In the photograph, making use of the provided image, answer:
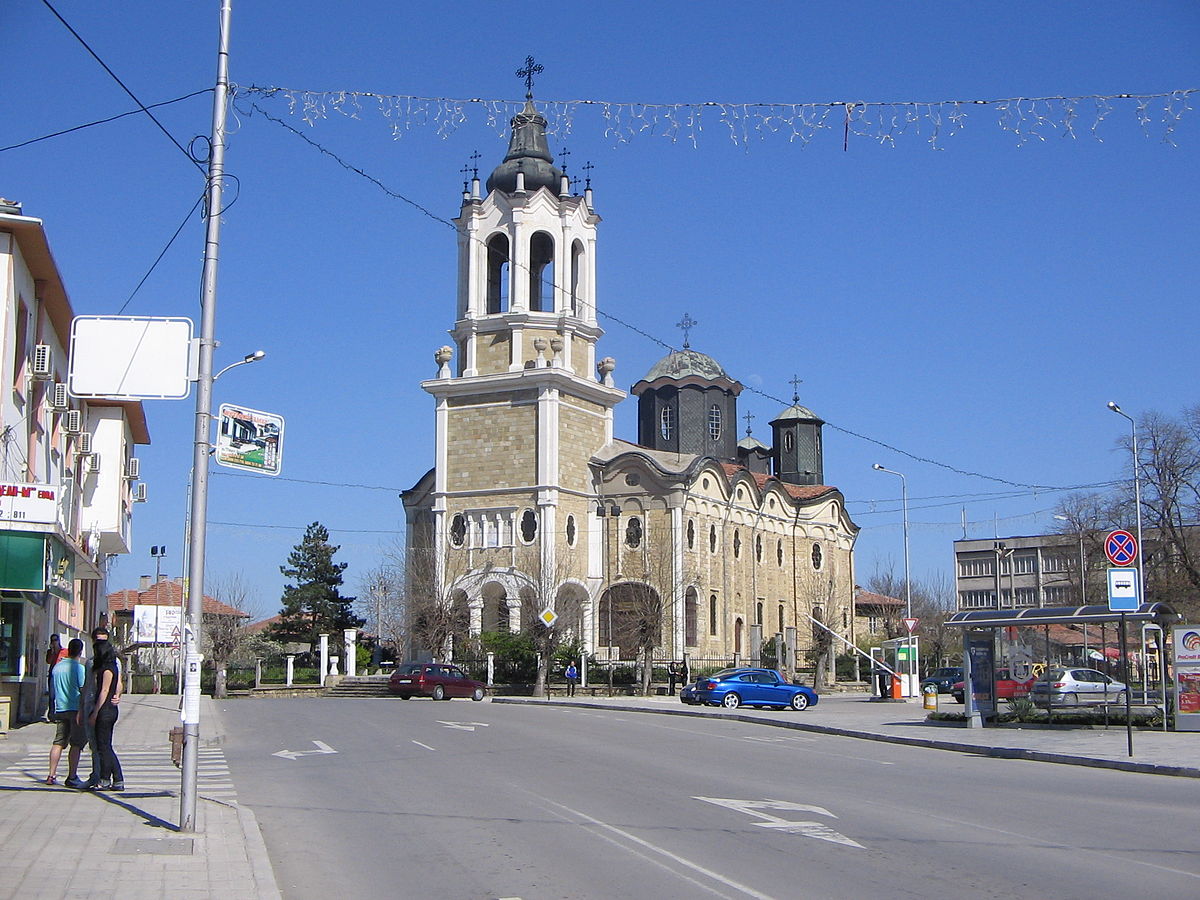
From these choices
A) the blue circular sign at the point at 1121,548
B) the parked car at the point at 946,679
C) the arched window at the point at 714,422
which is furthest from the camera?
the arched window at the point at 714,422

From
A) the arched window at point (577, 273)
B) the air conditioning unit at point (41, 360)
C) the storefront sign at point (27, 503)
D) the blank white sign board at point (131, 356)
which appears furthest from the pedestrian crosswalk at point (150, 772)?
the arched window at point (577, 273)

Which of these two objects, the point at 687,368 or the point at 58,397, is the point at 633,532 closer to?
the point at 687,368

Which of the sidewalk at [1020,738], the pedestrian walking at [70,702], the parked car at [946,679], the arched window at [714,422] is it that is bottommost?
the parked car at [946,679]

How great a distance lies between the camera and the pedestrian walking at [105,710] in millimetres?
13852

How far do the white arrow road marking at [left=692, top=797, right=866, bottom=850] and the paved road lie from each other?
6 centimetres

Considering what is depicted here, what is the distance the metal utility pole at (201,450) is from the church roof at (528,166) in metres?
53.6

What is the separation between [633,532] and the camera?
210 ft

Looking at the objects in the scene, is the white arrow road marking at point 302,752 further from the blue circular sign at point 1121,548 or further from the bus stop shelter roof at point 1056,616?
the bus stop shelter roof at point 1056,616

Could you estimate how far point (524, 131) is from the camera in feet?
220

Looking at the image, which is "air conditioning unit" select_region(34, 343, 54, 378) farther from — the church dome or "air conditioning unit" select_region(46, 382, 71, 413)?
the church dome

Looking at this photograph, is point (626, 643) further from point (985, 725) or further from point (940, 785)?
point (940, 785)

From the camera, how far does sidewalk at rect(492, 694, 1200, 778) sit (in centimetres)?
1961

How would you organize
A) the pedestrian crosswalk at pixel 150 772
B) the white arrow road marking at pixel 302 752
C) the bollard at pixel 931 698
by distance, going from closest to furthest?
the pedestrian crosswalk at pixel 150 772
the white arrow road marking at pixel 302 752
the bollard at pixel 931 698

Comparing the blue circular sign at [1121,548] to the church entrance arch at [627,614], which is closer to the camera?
the blue circular sign at [1121,548]
